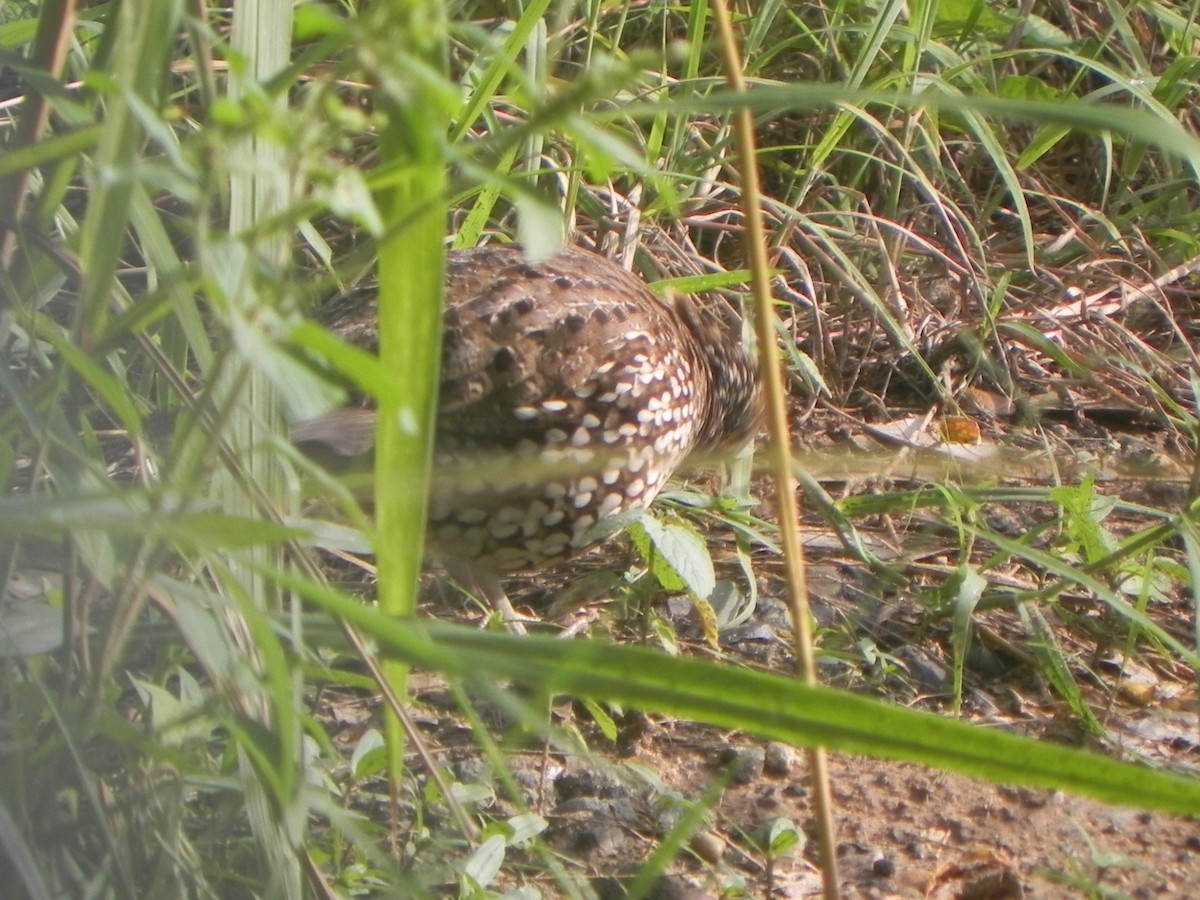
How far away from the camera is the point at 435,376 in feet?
3.81

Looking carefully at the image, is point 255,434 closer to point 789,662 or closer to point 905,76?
point 789,662

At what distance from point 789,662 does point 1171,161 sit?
2210 millimetres

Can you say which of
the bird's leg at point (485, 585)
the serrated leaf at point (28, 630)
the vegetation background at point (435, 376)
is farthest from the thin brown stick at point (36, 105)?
the bird's leg at point (485, 585)

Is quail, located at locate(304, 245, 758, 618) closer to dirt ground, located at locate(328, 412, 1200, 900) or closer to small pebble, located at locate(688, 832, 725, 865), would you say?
dirt ground, located at locate(328, 412, 1200, 900)

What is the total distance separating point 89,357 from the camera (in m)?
1.19

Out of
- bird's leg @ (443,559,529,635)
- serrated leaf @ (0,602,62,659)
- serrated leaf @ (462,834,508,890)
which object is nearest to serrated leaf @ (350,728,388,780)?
serrated leaf @ (462,834,508,890)

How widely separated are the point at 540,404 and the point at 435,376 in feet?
5.84

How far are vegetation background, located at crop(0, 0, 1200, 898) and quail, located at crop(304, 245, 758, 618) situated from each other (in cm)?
21

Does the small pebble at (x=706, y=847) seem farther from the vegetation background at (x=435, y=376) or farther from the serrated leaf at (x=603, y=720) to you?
the serrated leaf at (x=603, y=720)

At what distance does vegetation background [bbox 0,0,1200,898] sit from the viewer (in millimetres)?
999

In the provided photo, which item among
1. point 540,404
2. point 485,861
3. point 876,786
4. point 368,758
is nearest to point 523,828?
point 485,861

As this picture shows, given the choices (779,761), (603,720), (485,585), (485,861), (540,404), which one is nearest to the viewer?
(485,861)

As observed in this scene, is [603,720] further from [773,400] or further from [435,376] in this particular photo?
[435,376]

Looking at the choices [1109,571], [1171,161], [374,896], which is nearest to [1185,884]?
[1109,571]
